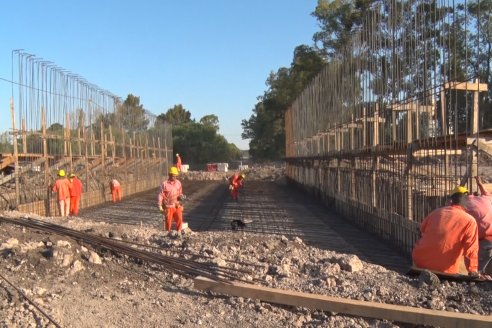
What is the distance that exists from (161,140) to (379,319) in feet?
117

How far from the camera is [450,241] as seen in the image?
5.78 metres

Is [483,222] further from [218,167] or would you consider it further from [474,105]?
[218,167]

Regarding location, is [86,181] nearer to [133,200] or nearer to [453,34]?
[133,200]

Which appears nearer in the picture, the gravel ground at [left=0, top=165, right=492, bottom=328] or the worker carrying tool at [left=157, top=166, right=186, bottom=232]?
the gravel ground at [left=0, top=165, right=492, bottom=328]

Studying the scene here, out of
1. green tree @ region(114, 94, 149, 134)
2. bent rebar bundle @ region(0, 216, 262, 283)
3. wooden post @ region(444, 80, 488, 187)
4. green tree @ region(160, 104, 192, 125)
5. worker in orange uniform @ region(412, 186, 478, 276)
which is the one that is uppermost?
green tree @ region(160, 104, 192, 125)

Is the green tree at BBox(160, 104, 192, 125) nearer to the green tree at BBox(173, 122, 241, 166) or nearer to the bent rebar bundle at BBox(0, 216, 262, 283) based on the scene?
the green tree at BBox(173, 122, 241, 166)

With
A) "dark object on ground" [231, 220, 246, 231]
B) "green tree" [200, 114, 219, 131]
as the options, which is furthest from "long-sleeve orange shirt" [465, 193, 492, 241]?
"green tree" [200, 114, 219, 131]

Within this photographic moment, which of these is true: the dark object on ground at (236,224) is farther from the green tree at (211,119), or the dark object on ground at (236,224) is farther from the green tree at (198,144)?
the green tree at (211,119)

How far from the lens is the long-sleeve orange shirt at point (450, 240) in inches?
225

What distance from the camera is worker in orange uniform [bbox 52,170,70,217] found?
14.5 metres

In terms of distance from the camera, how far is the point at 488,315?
4.97 metres

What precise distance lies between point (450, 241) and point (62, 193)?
11.4 meters

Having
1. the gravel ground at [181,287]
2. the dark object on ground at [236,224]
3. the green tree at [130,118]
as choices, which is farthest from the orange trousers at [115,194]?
the gravel ground at [181,287]

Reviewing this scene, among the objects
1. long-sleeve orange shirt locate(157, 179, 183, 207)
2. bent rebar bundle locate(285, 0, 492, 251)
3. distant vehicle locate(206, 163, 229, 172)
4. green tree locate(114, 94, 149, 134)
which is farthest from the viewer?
distant vehicle locate(206, 163, 229, 172)
